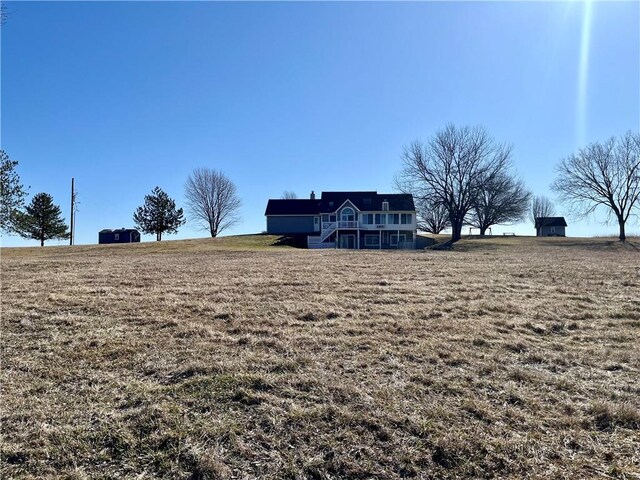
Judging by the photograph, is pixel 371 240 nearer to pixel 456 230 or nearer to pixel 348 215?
pixel 348 215

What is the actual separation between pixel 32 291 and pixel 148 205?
4849 centimetres

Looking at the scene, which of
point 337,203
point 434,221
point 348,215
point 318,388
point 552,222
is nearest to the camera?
point 318,388

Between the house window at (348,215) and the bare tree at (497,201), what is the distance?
13145 millimetres

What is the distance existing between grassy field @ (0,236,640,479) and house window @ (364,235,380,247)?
35.1m

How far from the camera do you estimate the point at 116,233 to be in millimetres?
51438

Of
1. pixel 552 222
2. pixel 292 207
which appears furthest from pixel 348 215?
pixel 552 222

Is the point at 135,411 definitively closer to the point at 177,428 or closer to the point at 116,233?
the point at 177,428

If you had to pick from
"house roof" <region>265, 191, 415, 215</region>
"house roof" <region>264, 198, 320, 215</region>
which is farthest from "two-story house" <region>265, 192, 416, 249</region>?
"house roof" <region>264, 198, 320, 215</region>

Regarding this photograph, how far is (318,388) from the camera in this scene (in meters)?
3.64

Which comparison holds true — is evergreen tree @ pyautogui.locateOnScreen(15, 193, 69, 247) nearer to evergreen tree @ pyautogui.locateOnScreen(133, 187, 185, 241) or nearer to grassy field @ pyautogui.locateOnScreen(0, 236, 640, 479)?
evergreen tree @ pyautogui.locateOnScreen(133, 187, 185, 241)

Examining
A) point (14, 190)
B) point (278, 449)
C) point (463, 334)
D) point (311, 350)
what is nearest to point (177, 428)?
point (278, 449)

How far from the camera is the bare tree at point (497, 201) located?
40.3 metres

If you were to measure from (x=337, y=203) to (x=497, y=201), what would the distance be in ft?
66.0

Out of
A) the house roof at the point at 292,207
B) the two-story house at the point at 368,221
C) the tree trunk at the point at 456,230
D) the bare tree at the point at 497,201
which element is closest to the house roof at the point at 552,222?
the bare tree at the point at 497,201
